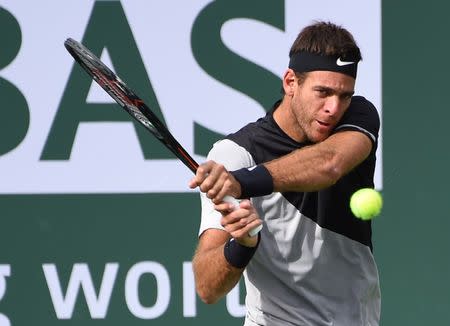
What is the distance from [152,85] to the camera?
6.00m

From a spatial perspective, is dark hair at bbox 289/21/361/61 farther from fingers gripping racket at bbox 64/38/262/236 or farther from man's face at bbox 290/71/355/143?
fingers gripping racket at bbox 64/38/262/236

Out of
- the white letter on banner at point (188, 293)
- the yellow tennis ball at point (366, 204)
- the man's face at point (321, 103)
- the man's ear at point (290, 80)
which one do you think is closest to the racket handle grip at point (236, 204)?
the yellow tennis ball at point (366, 204)

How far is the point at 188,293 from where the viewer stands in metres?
5.97

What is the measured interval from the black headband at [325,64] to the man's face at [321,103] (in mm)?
20

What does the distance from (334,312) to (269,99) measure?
192 centimetres

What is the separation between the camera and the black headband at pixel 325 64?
422cm

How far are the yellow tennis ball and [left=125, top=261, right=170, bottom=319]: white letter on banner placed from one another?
7.10ft

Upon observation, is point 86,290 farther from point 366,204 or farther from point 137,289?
point 366,204

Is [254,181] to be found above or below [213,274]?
above

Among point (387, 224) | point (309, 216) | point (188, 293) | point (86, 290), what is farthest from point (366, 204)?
point (86, 290)

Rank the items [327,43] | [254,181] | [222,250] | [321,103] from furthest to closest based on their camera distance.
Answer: [327,43] → [321,103] → [222,250] → [254,181]

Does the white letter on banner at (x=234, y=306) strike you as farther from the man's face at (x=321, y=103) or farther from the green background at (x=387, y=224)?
the man's face at (x=321, y=103)

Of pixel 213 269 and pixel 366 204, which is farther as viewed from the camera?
pixel 213 269

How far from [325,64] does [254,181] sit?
2.25 feet
